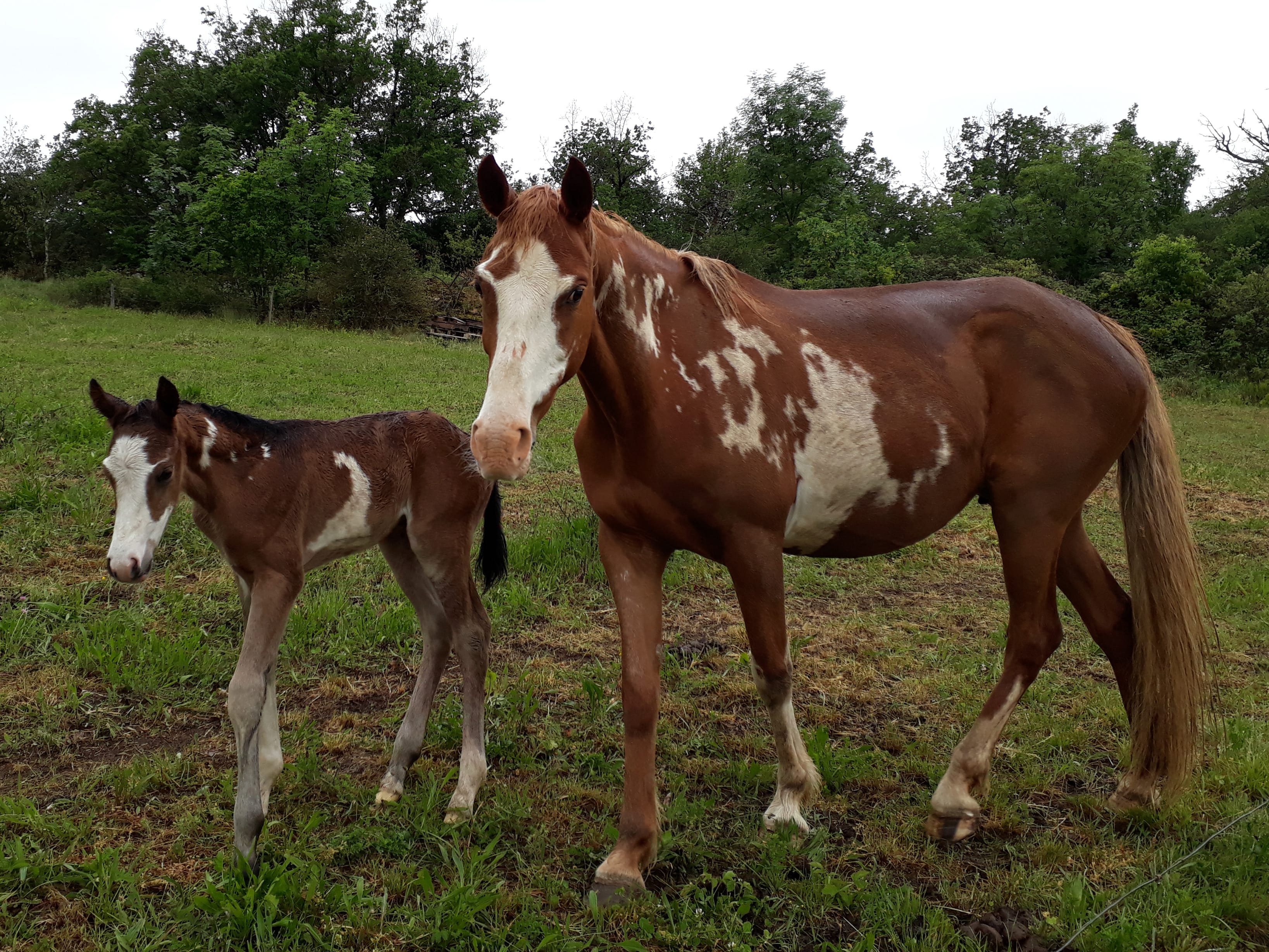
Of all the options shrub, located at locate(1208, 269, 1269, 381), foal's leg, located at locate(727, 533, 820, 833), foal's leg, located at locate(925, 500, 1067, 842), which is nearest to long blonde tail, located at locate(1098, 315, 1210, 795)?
foal's leg, located at locate(925, 500, 1067, 842)

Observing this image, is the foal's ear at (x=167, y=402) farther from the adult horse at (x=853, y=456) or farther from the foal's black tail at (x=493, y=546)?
the foal's black tail at (x=493, y=546)

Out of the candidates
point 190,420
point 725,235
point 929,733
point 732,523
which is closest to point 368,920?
point 732,523

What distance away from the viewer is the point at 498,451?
2.04 meters

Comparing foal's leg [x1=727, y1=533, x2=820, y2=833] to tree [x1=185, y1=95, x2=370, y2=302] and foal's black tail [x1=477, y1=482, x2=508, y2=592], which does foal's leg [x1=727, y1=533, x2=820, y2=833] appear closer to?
foal's black tail [x1=477, y1=482, x2=508, y2=592]

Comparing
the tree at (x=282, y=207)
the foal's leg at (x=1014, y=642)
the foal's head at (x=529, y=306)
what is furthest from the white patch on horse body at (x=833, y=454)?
the tree at (x=282, y=207)

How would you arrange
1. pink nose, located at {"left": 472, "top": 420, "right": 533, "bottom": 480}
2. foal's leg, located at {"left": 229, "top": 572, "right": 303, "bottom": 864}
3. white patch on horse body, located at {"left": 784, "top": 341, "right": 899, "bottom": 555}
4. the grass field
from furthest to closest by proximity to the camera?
white patch on horse body, located at {"left": 784, "top": 341, "right": 899, "bottom": 555} < foal's leg, located at {"left": 229, "top": 572, "right": 303, "bottom": 864} < the grass field < pink nose, located at {"left": 472, "top": 420, "right": 533, "bottom": 480}

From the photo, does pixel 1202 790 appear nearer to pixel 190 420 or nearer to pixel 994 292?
pixel 994 292

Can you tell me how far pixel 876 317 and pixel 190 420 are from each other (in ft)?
8.68

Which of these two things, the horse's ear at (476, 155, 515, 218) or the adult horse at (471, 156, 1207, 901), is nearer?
the horse's ear at (476, 155, 515, 218)

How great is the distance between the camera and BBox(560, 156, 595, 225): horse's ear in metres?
2.25

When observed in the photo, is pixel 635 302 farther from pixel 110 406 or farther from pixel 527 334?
pixel 110 406

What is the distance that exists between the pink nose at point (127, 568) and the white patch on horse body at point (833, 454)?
2.15 m

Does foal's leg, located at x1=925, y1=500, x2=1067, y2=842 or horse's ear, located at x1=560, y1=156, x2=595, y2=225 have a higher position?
horse's ear, located at x1=560, y1=156, x2=595, y2=225

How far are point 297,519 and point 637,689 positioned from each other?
145 centimetres
